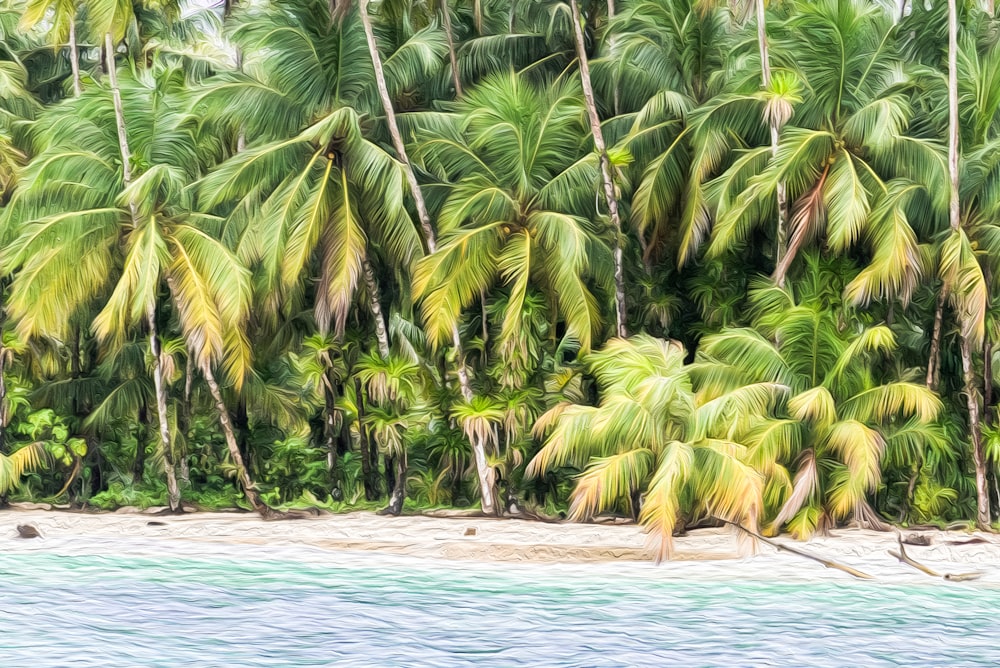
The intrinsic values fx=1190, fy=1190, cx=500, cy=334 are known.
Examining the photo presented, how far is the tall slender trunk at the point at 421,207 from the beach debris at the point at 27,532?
6.04 m

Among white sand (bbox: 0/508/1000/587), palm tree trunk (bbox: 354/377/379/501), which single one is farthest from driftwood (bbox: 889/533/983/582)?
palm tree trunk (bbox: 354/377/379/501)

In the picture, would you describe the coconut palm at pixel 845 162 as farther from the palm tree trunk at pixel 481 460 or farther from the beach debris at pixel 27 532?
the beach debris at pixel 27 532

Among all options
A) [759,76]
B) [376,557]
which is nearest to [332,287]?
[376,557]

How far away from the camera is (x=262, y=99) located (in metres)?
16.7

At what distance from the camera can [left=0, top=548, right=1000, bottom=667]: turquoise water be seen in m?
9.73

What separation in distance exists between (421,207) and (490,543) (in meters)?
4.77

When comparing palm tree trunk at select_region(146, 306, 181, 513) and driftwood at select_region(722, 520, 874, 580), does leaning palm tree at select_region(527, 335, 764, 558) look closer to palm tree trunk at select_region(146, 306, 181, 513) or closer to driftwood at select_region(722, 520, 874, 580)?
driftwood at select_region(722, 520, 874, 580)

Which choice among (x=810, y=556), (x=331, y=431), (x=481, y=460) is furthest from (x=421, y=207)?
(x=810, y=556)

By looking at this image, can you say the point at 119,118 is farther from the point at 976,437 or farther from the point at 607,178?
the point at 976,437

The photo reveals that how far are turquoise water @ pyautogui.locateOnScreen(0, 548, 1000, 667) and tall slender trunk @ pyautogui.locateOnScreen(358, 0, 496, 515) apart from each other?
9.01 ft

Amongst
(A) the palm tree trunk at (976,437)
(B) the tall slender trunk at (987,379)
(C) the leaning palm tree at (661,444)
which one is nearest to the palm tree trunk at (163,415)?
(C) the leaning palm tree at (661,444)

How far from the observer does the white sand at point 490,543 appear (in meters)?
13.6

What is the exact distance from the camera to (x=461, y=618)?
36.3 feet

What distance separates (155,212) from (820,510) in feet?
31.3
